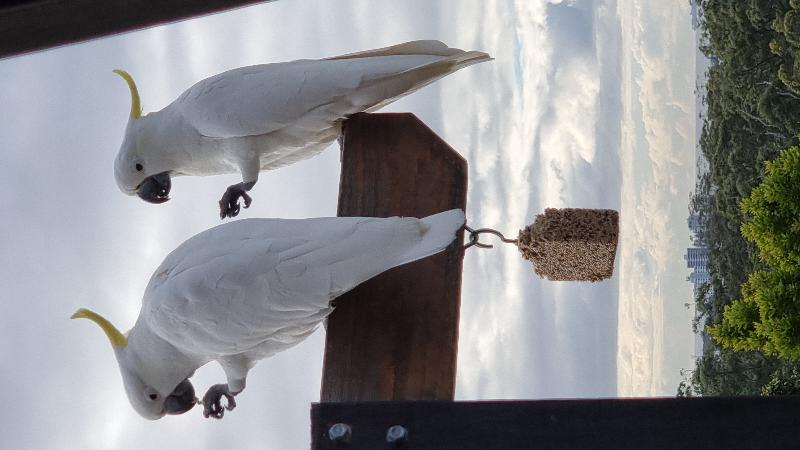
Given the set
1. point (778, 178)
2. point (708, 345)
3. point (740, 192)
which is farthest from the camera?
point (708, 345)

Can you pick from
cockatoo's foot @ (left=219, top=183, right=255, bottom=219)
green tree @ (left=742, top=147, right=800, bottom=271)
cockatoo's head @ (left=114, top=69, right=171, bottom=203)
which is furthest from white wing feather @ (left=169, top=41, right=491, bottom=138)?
green tree @ (left=742, top=147, right=800, bottom=271)

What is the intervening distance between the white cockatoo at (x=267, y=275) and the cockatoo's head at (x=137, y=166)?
1.86ft

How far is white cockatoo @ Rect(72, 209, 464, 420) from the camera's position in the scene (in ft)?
5.50

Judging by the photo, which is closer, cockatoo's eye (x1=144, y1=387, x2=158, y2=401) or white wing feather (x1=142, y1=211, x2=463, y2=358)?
white wing feather (x1=142, y1=211, x2=463, y2=358)

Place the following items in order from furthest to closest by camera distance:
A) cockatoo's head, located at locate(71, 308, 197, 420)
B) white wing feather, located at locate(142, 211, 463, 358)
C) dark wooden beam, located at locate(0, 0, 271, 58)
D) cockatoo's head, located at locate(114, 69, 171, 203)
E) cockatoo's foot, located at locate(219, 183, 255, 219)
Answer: cockatoo's head, located at locate(114, 69, 171, 203) < cockatoo's foot, located at locate(219, 183, 255, 219) < cockatoo's head, located at locate(71, 308, 197, 420) < white wing feather, located at locate(142, 211, 463, 358) < dark wooden beam, located at locate(0, 0, 271, 58)

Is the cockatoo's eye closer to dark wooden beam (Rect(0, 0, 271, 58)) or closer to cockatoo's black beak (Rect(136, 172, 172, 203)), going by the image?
cockatoo's black beak (Rect(136, 172, 172, 203))

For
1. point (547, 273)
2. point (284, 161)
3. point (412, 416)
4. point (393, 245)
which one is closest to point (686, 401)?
point (412, 416)

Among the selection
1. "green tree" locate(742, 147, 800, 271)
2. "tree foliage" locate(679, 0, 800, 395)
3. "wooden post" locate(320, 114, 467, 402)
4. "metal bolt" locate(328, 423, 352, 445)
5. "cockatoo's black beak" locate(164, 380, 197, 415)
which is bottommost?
"metal bolt" locate(328, 423, 352, 445)

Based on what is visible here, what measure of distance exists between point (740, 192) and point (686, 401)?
13747 millimetres

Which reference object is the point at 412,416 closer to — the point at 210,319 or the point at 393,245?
the point at 393,245

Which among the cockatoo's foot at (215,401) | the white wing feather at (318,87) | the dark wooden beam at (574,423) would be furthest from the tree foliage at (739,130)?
the dark wooden beam at (574,423)

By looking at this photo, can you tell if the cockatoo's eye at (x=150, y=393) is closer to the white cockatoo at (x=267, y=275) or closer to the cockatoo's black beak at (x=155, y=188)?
the white cockatoo at (x=267, y=275)

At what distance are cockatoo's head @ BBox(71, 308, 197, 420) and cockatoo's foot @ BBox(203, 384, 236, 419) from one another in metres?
0.08

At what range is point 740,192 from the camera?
43.2ft
